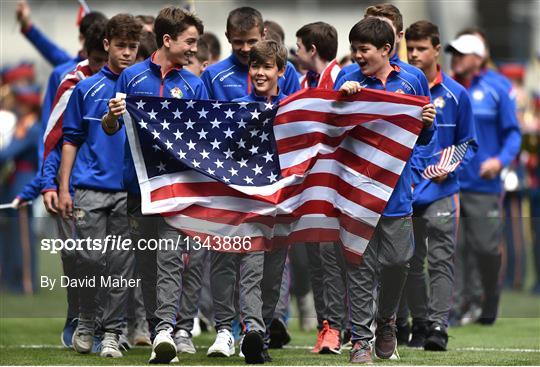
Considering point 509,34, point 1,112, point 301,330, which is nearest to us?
point 301,330

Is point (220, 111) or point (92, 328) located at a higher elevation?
point (220, 111)

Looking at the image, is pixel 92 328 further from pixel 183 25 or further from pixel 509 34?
pixel 509 34

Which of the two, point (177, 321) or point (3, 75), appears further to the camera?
point (3, 75)

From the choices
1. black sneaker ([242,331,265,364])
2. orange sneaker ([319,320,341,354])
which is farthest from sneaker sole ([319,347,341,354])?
black sneaker ([242,331,265,364])

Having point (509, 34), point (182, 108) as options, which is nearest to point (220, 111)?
point (182, 108)

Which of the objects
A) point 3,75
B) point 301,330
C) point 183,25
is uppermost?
point 183,25

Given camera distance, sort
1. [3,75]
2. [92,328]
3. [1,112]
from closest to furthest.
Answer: [92,328] < [1,112] < [3,75]

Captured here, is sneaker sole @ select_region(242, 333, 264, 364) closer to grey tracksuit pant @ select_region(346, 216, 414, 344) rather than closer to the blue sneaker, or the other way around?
grey tracksuit pant @ select_region(346, 216, 414, 344)

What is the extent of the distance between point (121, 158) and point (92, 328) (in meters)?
1.26

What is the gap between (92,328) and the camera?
11.4 metres

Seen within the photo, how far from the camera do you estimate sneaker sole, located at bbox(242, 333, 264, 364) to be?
34.0 feet

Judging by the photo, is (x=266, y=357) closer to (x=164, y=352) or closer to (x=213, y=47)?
(x=164, y=352)

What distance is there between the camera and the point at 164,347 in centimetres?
1020

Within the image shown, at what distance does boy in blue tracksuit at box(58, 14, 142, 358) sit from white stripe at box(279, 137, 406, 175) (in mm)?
1421
